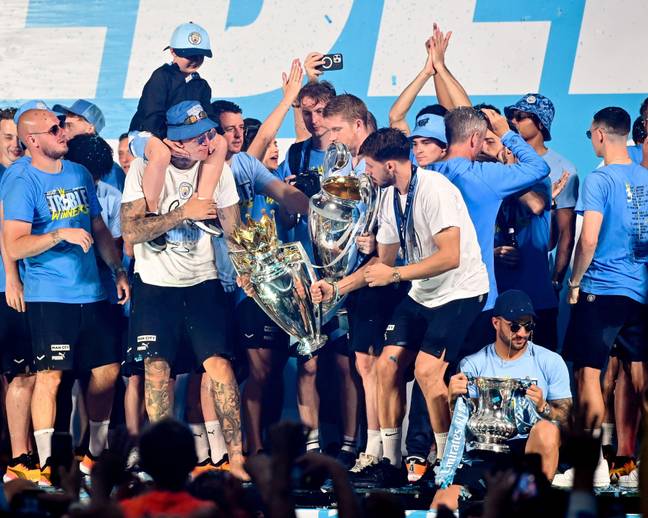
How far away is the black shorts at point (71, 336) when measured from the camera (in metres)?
7.96

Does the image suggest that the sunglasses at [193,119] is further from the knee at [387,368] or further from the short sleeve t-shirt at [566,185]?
the short sleeve t-shirt at [566,185]

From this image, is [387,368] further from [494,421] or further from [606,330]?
[606,330]

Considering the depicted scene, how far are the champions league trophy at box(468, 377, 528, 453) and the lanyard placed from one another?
978 millimetres

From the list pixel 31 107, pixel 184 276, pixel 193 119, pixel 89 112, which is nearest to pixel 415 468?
pixel 184 276

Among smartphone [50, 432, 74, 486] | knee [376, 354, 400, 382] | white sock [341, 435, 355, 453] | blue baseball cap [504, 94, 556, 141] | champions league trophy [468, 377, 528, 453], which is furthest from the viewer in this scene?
blue baseball cap [504, 94, 556, 141]

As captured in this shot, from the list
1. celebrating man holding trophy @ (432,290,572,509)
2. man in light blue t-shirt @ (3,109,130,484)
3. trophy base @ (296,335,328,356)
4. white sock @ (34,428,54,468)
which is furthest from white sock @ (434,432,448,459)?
white sock @ (34,428,54,468)

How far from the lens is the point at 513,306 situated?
744cm

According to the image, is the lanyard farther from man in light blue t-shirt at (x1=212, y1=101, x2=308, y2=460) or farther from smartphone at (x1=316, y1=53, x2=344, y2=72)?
smartphone at (x1=316, y1=53, x2=344, y2=72)

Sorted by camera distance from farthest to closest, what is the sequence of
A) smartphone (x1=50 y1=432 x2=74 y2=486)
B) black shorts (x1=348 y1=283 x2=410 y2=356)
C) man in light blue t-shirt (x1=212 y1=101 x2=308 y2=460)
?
man in light blue t-shirt (x1=212 y1=101 x2=308 y2=460), black shorts (x1=348 y1=283 x2=410 y2=356), smartphone (x1=50 y1=432 x2=74 y2=486)

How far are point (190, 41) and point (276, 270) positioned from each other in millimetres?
1834

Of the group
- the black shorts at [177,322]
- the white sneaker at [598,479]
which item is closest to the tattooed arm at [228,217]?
the black shorts at [177,322]

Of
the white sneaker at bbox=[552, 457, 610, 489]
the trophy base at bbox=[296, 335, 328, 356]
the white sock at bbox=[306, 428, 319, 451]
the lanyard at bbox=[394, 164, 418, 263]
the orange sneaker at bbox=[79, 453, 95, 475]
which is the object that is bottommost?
the orange sneaker at bbox=[79, 453, 95, 475]

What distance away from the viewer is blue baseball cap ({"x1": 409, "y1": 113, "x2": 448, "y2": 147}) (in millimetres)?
8109

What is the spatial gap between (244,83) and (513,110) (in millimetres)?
1897
